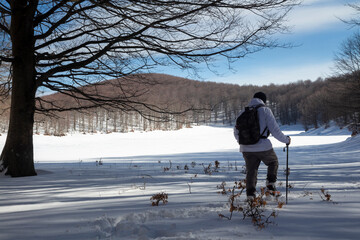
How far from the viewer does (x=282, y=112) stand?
89875 millimetres

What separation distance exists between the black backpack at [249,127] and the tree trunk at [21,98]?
513cm

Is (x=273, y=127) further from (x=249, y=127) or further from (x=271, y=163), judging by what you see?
(x=271, y=163)

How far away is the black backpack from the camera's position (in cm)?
345

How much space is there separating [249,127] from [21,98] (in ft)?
17.6

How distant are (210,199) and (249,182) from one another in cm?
60

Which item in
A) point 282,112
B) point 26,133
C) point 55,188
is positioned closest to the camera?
point 55,188

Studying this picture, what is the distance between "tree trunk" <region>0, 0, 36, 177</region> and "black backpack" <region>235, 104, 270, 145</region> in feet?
16.8

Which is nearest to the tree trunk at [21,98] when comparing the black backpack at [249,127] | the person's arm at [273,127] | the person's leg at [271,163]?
the black backpack at [249,127]

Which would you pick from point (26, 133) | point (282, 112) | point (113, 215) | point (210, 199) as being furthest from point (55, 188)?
point (282, 112)

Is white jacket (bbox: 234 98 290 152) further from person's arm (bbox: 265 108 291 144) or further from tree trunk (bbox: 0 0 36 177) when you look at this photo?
tree trunk (bbox: 0 0 36 177)

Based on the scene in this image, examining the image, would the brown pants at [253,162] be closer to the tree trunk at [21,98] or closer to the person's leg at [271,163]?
the person's leg at [271,163]

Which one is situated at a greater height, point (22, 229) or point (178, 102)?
point (178, 102)

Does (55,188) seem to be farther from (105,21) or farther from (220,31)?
(220,31)

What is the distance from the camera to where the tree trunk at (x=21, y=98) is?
236 inches
